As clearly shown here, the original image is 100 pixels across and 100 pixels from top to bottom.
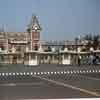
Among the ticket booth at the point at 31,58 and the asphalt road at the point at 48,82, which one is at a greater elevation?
the ticket booth at the point at 31,58

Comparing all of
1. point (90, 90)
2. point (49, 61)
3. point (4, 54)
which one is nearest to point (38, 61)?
point (49, 61)

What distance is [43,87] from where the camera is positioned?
3.00 metres

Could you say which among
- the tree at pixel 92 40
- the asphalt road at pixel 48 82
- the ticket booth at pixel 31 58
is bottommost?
the asphalt road at pixel 48 82

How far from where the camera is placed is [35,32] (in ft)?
9.64

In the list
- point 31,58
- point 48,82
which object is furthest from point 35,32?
point 48,82

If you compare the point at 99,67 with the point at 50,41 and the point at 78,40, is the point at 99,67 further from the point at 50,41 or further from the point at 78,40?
the point at 50,41

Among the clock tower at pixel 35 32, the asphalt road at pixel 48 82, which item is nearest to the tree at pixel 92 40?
the asphalt road at pixel 48 82

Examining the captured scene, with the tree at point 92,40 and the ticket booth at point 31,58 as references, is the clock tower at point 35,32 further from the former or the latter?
the tree at point 92,40

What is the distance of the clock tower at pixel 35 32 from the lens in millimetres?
2906

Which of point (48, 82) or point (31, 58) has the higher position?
point (31, 58)

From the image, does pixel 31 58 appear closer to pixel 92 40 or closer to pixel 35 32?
pixel 35 32

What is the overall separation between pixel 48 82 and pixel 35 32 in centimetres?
52

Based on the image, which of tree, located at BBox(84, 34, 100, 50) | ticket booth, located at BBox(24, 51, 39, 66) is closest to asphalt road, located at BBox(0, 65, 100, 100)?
ticket booth, located at BBox(24, 51, 39, 66)

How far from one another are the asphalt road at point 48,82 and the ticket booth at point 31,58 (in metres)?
0.05
